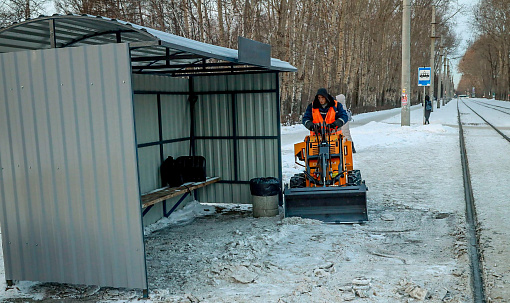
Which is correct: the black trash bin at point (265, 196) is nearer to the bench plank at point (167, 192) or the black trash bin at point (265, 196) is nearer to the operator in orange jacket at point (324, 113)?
the bench plank at point (167, 192)

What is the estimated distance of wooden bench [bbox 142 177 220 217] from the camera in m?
7.54

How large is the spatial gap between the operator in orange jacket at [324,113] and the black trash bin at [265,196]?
1114 mm

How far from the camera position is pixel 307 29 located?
112 ft

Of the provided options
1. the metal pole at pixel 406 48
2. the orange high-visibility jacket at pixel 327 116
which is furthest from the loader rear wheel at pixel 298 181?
the metal pole at pixel 406 48

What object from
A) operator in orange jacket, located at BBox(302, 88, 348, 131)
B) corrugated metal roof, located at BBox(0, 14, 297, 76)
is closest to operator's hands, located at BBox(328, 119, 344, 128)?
operator in orange jacket, located at BBox(302, 88, 348, 131)

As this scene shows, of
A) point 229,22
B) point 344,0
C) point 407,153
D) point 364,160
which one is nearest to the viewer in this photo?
point 364,160

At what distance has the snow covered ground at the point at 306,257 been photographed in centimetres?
544

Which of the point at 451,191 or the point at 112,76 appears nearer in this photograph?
the point at 112,76

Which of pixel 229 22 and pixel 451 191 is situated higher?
pixel 229 22

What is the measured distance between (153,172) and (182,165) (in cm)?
51

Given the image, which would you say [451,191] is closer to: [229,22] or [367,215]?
[367,215]

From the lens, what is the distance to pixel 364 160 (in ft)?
51.4

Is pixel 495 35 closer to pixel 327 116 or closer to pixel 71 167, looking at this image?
pixel 327 116

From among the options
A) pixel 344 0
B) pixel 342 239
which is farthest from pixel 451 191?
pixel 344 0
